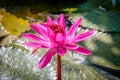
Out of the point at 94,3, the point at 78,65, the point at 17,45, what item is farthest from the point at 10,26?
the point at 94,3

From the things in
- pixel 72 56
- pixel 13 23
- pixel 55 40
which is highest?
pixel 13 23

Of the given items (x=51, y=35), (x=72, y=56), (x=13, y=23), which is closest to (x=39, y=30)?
(x=51, y=35)

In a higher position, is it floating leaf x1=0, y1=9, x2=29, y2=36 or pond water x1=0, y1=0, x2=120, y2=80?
floating leaf x1=0, y1=9, x2=29, y2=36

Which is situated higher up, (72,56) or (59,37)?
(59,37)

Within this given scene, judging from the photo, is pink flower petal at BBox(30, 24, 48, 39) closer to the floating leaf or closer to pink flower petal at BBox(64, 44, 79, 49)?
pink flower petal at BBox(64, 44, 79, 49)

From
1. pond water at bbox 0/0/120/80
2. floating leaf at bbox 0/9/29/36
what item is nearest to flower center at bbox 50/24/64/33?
pond water at bbox 0/0/120/80

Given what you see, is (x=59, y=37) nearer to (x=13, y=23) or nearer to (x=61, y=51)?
(x=61, y=51)

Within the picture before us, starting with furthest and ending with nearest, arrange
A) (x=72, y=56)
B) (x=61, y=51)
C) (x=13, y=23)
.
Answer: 1. (x=13, y=23)
2. (x=72, y=56)
3. (x=61, y=51)

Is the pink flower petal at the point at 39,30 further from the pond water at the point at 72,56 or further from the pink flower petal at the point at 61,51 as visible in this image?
the pond water at the point at 72,56

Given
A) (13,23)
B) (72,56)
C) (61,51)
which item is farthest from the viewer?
(13,23)

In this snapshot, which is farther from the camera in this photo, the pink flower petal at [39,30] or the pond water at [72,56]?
the pond water at [72,56]

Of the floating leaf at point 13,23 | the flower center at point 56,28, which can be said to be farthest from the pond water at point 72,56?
the flower center at point 56,28

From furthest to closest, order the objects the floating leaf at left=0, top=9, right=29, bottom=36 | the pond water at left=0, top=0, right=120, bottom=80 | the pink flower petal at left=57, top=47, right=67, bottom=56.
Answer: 1. the floating leaf at left=0, top=9, right=29, bottom=36
2. the pond water at left=0, top=0, right=120, bottom=80
3. the pink flower petal at left=57, top=47, right=67, bottom=56
